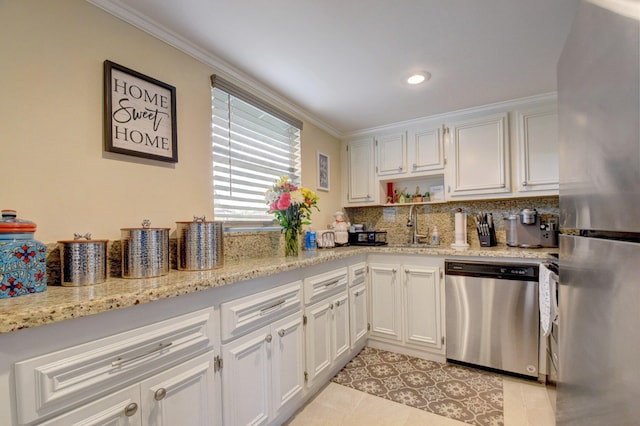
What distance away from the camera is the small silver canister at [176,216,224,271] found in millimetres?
1463

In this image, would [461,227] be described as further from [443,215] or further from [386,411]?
[386,411]

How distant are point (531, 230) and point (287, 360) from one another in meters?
2.34

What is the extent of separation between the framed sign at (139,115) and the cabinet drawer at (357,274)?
1558 mm

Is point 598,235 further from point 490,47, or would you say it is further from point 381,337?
point 381,337

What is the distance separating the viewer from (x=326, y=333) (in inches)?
79.4

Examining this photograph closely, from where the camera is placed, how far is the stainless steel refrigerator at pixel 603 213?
1.95 feet

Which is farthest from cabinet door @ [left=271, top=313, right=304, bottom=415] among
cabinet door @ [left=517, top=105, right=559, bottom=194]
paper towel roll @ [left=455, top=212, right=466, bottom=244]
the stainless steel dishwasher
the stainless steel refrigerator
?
cabinet door @ [left=517, top=105, right=559, bottom=194]

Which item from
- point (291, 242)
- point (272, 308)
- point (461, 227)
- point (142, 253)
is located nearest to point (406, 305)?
point (461, 227)

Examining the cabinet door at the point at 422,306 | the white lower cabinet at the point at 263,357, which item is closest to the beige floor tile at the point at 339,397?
the white lower cabinet at the point at 263,357

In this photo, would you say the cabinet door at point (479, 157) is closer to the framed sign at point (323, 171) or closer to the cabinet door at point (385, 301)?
the cabinet door at point (385, 301)

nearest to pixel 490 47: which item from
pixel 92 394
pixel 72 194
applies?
pixel 72 194

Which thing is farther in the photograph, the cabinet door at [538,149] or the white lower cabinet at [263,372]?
the cabinet door at [538,149]

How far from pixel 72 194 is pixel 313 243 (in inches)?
66.5

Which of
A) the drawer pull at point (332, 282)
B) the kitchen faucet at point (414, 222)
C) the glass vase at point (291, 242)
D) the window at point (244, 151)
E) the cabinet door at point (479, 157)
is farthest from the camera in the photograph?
Result: the kitchen faucet at point (414, 222)
